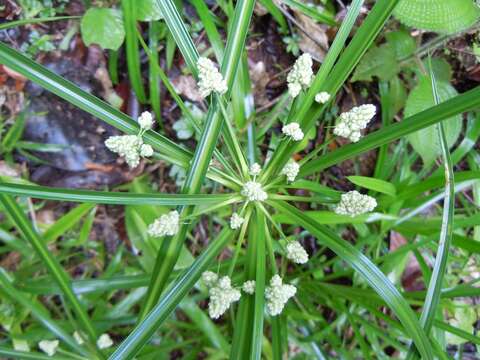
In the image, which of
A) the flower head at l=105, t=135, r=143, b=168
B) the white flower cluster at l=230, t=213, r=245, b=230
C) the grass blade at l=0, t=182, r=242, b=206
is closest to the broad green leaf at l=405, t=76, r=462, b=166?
the white flower cluster at l=230, t=213, r=245, b=230

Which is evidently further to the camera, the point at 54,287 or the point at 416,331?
the point at 54,287

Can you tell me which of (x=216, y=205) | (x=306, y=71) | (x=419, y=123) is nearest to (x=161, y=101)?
(x=216, y=205)

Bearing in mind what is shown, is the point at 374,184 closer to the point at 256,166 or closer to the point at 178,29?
the point at 256,166

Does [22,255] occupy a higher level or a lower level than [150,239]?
higher

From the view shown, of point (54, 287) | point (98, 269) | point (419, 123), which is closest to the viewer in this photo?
point (419, 123)

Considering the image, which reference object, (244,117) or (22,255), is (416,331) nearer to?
(244,117)

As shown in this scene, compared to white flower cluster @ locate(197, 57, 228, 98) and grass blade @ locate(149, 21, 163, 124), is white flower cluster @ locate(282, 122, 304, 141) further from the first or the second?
grass blade @ locate(149, 21, 163, 124)

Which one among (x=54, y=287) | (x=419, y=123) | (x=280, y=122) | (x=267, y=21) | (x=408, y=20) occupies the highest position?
(x=267, y=21)
